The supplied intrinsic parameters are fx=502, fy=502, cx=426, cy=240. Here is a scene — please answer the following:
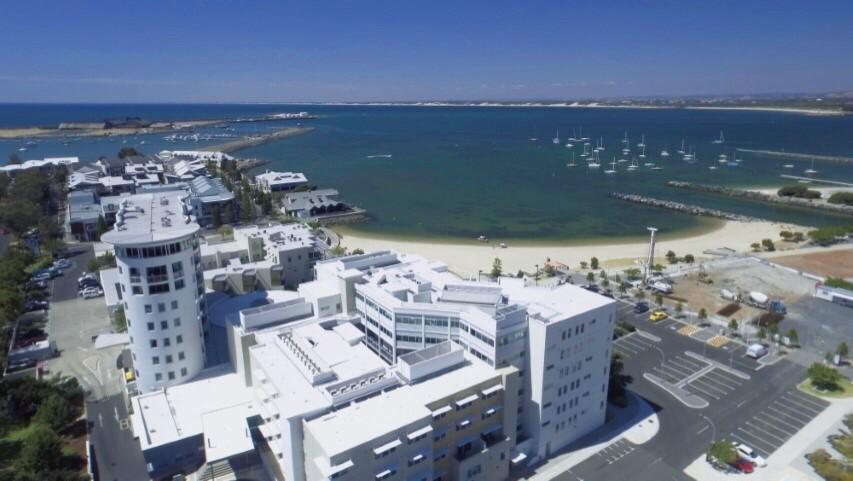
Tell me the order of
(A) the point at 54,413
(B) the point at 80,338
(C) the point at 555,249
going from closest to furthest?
(A) the point at 54,413 → (B) the point at 80,338 → (C) the point at 555,249

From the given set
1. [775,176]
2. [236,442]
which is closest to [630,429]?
[236,442]

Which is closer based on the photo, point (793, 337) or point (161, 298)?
point (161, 298)

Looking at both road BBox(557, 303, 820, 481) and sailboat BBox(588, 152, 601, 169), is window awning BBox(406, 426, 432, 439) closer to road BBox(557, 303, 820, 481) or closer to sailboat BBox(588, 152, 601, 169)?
road BBox(557, 303, 820, 481)

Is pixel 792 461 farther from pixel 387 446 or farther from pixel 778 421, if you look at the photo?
pixel 387 446

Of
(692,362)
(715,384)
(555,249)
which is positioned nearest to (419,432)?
(715,384)

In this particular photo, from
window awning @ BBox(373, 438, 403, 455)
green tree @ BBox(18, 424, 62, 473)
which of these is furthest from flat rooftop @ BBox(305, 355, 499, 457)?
green tree @ BBox(18, 424, 62, 473)

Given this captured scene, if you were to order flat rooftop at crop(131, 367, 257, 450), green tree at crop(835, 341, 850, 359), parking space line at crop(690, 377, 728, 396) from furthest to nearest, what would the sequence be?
green tree at crop(835, 341, 850, 359) < parking space line at crop(690, 377, 728, 396) < flat rooftop at crop(131, 367, 257, 450)

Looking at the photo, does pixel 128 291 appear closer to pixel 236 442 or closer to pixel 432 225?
pixel 236 442
